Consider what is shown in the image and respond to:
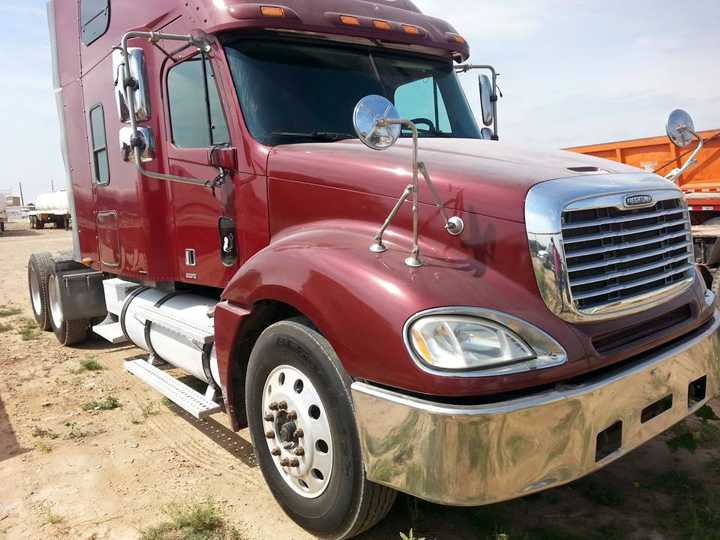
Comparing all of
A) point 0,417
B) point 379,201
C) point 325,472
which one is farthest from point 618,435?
point 0,417

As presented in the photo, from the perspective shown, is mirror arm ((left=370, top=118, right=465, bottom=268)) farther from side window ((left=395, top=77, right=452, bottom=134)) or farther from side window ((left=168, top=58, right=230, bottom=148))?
side window ((left=395, top=77, right=452, bottom=134))

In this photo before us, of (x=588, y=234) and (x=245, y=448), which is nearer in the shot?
(x=588, y=234)

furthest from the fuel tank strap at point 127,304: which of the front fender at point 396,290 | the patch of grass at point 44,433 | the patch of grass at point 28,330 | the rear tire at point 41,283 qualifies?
the front fender at point 396,290

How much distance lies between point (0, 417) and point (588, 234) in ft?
15.6

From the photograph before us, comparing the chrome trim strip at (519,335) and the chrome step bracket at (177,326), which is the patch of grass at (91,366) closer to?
the chrome step bracket at (177,326)

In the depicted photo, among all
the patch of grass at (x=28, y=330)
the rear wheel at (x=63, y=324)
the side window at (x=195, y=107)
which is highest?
the side window at (x=195, y=107)

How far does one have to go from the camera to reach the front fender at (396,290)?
2434mm

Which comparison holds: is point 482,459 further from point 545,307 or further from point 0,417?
point 0,417

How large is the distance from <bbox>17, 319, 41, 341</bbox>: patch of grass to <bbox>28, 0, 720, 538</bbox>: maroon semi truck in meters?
3.83

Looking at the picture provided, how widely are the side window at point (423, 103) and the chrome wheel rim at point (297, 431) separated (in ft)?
7.12

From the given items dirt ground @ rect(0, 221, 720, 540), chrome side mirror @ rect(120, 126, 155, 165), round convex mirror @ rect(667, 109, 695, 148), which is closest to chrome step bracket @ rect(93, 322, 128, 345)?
dirt ground @ rect(0, 221, 720, 540)

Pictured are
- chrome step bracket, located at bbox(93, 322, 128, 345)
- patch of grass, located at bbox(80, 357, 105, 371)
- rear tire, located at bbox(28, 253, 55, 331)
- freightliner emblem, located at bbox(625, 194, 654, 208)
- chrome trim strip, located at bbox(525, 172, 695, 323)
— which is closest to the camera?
chrome trim strip, located at bbox(525, 172, 695, 323)

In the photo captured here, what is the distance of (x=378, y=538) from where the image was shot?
3066 millimetres

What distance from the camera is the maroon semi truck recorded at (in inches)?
95.1
